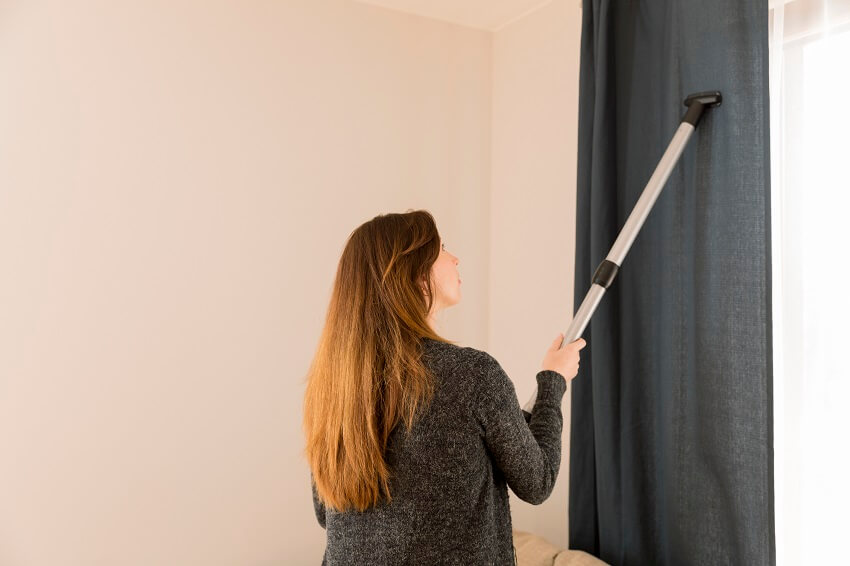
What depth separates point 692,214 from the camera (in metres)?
1.87

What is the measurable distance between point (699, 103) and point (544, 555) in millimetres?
1256

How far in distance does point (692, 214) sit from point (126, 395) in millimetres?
1686

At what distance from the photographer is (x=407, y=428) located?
4.13 feet

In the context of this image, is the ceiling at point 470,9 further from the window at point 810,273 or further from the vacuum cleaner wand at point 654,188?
the window at point 810,273

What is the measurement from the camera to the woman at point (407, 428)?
4.11 feet

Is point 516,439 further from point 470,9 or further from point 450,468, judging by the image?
point 470,9

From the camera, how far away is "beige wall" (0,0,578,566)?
214 centimetres

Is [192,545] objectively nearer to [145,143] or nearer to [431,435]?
[145,143]

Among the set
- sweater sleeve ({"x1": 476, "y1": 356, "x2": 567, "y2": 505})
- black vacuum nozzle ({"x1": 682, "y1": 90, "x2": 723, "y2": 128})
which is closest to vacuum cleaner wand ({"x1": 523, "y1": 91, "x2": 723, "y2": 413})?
black vacuum nozzle ({"x1": 682, "y1": 90, "x2": 723, "y2": 128})

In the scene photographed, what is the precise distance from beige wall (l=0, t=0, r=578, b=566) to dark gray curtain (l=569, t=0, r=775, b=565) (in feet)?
1.28

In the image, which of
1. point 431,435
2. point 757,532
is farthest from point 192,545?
point 757,532

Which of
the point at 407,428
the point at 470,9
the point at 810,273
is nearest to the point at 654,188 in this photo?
the point at 810,273

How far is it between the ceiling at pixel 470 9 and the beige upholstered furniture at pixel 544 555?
1.77 meters

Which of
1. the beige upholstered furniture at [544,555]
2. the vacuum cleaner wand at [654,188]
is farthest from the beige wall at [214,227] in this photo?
the vacuum cleaner wand at [654,188]
